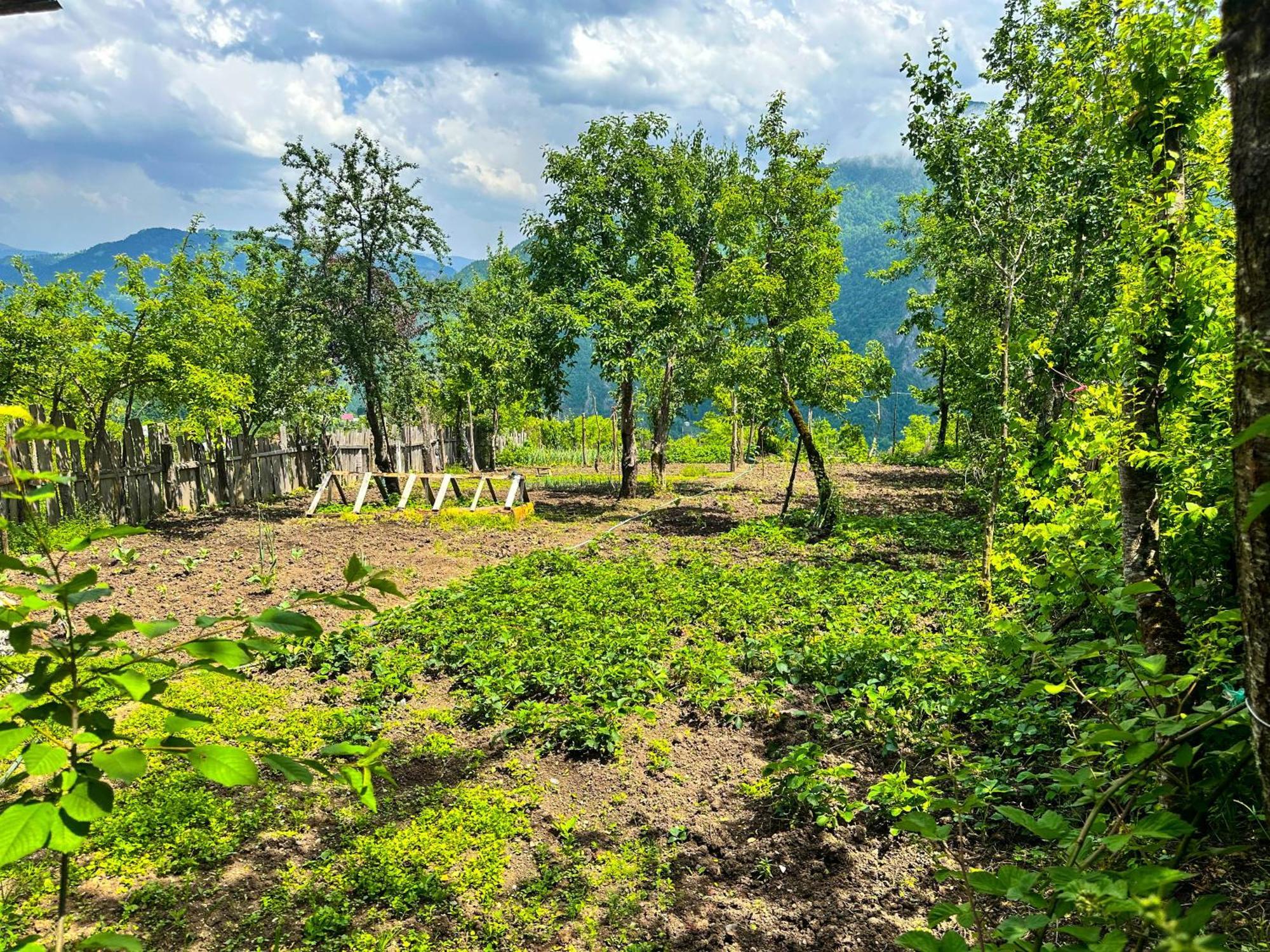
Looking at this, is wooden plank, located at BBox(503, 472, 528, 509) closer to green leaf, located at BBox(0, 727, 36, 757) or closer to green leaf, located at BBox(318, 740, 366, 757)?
green leaf, located at BBox(318, 740, 366, 757)

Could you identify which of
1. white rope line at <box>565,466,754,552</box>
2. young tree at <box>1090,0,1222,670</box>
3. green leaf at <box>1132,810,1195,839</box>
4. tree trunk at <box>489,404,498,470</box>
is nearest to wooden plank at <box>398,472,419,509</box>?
white rope line at <box>565,466,754,552</box>

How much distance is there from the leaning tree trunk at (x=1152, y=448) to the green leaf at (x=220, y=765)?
3.25 m

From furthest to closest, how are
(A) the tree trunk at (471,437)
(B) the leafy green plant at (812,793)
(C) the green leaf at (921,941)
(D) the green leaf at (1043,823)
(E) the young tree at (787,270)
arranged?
1. (A) the tree trunk at (471,437)
2. (E) the young tree at (787,270)
3. (B) the leafy green plant at (812,793)
4. (D) the green leaf at (1043,823)
5. (C) the green leaf at (921,941)

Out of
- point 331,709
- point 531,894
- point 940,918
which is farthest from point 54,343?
point 940,918

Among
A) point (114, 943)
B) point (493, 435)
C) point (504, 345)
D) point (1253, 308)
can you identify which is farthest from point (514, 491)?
point (1253, 308)

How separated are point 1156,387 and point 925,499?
37.3ft

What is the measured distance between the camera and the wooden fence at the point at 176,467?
10164 mm

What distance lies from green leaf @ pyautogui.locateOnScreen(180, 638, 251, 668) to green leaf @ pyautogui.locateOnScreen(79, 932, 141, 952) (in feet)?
1.12

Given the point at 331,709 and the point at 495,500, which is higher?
the point at 495,500

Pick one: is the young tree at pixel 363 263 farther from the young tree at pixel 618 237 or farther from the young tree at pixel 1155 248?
the young tree at pixel 1155 248

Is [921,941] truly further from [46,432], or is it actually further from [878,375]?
[878,375]

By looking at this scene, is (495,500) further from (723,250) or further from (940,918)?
(940,918)

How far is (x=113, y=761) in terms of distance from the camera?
3.01 feet

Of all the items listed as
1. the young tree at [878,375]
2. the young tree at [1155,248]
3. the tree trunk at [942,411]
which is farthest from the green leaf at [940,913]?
the young tree at [878,375]
